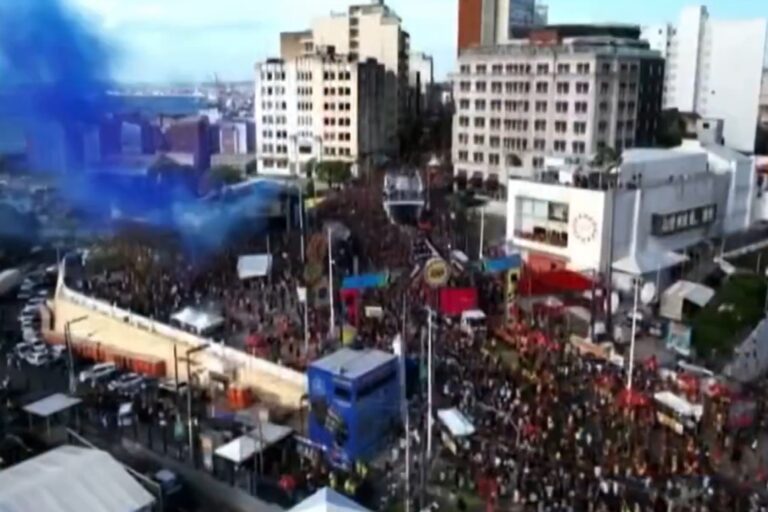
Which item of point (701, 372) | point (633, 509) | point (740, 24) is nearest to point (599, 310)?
point (701, 372)

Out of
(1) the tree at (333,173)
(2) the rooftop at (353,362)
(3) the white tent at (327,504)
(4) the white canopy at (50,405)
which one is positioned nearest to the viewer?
(3) the white tent at (327,504)

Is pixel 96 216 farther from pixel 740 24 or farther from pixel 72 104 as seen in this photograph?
pixel 740 24

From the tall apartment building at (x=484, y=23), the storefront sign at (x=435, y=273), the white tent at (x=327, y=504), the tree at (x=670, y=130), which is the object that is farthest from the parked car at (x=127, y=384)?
the tall apartment building at (x=484, y=23)

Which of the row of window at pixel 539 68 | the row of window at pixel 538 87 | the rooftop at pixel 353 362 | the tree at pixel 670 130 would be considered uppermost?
the row of window at pixel 539 68

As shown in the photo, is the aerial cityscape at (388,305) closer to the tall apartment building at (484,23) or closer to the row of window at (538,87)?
the row of window at (538,87)

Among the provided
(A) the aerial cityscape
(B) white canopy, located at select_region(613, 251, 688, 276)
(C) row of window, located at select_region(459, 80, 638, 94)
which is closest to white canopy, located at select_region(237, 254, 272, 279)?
(A) the aerial cityscape
